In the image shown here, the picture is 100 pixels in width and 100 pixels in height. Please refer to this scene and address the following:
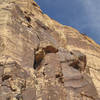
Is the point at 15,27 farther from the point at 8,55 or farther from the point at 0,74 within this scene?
the point at 0,74

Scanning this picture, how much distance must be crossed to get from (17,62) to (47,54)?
12.2 feet

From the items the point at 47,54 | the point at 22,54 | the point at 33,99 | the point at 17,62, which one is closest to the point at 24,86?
the point at 33,99

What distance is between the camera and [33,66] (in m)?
17.5

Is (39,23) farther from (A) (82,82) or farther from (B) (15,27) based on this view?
(A) (82,82)

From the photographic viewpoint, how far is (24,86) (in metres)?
14.5

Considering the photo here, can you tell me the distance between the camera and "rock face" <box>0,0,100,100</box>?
569 inches

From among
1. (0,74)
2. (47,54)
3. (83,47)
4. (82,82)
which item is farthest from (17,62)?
(83,47)

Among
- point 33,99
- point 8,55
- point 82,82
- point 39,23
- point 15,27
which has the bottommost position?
point 33,99

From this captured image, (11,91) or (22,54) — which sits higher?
(22,54)

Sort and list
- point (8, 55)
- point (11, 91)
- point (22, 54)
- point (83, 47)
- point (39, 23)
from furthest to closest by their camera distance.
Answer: point (83, 47) → point (39, 23) → point (22, 54) → point (8, 55) → point (11, 91)

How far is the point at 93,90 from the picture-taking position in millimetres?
18406

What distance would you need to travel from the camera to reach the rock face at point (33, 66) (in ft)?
47.4

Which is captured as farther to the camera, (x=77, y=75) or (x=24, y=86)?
(x=77, y=75)

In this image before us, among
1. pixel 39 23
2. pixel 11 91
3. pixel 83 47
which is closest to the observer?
pixel 11 91
